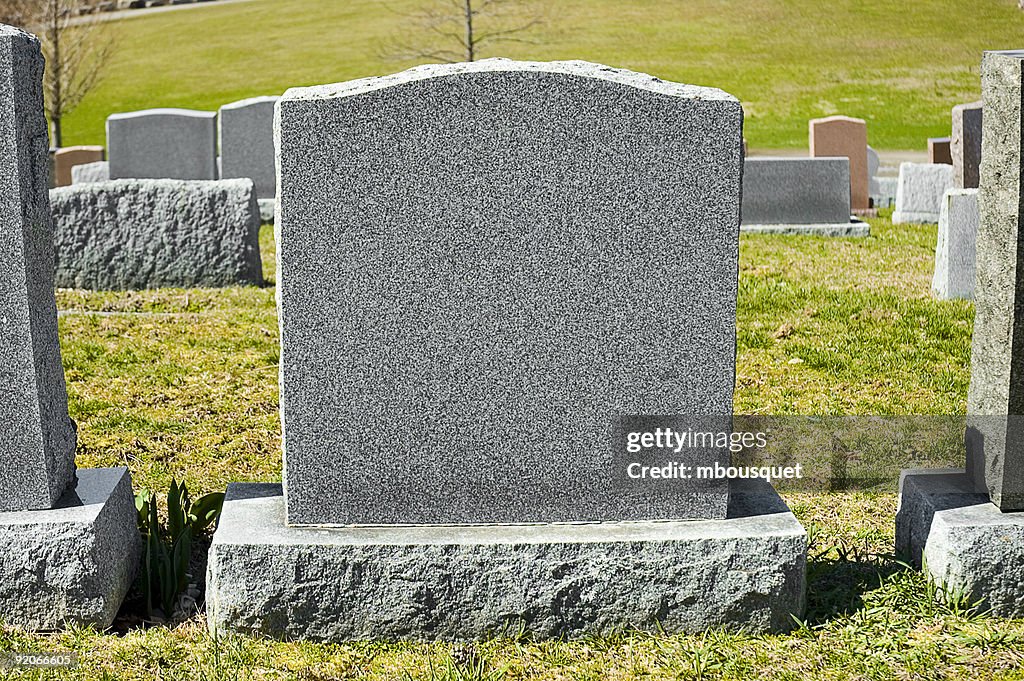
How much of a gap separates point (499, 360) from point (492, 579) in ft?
1.93

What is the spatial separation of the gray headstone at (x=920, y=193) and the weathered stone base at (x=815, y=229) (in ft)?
4.24

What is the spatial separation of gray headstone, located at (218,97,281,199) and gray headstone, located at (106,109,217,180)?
0.53 m

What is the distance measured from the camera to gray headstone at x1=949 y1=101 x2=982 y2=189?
9828 millimetres

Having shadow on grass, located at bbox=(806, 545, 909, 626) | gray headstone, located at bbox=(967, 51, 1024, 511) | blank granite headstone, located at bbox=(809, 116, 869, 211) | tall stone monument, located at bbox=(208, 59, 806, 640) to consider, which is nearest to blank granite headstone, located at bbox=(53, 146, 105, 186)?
blank granite headstone, located at bbox=(809, 116, 869, 211)

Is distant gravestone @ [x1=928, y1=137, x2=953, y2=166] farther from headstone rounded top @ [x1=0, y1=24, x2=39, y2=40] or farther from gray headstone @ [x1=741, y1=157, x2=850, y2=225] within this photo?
headstone rounded top @ [x1=0, y1=24, x2=39, y2=40]

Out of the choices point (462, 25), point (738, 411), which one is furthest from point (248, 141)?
point (462, 25)

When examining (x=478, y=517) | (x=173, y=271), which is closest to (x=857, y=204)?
(x=173, y=271)

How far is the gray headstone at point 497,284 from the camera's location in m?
3.03

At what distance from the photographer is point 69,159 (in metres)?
18.1

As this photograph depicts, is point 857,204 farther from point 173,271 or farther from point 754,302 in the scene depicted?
point 173,271

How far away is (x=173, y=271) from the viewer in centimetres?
825

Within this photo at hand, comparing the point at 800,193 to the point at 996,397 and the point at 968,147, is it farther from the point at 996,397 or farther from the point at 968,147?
the point at 996,397

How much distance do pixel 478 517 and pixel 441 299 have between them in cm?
62

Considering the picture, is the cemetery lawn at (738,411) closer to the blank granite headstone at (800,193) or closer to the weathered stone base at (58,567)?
the weathered stone base at (58,567)
